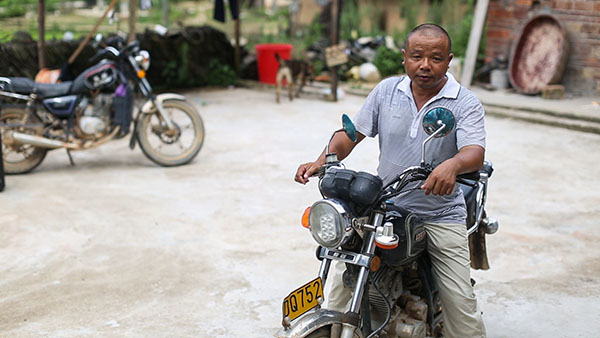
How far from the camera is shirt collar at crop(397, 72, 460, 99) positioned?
106 inches

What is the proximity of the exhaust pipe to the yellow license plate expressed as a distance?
461 cm

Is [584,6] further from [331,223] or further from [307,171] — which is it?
[331,223]

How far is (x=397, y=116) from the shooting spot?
9.07 ft

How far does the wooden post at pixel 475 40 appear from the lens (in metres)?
11.0

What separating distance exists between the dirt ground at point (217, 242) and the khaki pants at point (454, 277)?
2.72 ft

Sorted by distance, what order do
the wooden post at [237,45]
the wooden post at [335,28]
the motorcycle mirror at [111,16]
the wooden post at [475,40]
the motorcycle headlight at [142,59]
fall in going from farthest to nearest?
the wooden post at [237,45]
the wooden post at [475,40]
the wooden post at [335,28]
the motorcycle mirror at [111,16]
the motorcycle headlight at [142,59]

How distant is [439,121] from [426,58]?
0.38 m

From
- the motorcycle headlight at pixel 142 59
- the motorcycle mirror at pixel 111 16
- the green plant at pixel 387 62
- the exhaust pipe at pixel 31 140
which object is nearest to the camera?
the exhaust pipe at pixel 31 140

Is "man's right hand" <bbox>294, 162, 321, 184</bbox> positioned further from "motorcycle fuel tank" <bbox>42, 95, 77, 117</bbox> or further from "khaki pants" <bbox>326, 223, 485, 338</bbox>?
"motorcycle fuel tank" <bbox>42, 95, 77, 117</bbox>

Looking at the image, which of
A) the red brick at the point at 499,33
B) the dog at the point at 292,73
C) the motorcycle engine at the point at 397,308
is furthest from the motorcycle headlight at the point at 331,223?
the red brick at the point at 499,33

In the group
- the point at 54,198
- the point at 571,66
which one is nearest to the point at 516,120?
the point at 571,66

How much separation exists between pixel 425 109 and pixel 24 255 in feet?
10.0

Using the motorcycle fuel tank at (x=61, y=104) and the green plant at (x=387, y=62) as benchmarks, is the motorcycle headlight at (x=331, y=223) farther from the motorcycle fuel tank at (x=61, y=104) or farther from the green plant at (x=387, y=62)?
the green plant at (x=387, y=62)

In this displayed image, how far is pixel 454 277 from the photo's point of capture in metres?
2.77
